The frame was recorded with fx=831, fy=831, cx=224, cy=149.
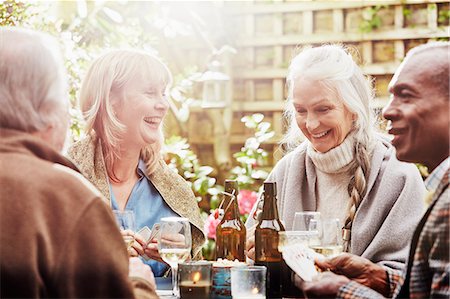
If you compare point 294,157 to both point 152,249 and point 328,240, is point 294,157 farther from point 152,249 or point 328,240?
point 328,240

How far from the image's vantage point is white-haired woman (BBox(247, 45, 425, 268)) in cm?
257

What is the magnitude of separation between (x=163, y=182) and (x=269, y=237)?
0.73 metres

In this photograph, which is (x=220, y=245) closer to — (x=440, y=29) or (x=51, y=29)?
(x=51, y=29)

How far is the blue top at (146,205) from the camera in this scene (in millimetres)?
2883

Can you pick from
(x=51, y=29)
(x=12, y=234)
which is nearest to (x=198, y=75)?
(x=51, y=29)

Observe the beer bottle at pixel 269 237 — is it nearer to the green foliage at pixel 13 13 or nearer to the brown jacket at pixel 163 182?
the brown jacket at pixel 163 182

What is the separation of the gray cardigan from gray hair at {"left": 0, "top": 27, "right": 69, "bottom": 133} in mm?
1212

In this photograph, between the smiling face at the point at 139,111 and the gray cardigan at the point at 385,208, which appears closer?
the gray cardigan at the point at 385,208

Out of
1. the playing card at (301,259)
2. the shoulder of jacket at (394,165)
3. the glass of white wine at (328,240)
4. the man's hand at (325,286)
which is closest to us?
the man's hand at (325,286)

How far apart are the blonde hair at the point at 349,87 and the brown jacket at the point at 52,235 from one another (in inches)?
49.2

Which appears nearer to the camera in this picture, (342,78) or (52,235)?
(52,235)

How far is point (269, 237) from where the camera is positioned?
7.93 feet

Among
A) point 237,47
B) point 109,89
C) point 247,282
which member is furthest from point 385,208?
point 237,47

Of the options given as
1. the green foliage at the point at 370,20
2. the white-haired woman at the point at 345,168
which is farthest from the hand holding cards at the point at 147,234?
the green foliage at the point at 370,20
